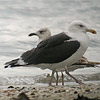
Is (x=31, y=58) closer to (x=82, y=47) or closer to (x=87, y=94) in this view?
(x=82, y=47)

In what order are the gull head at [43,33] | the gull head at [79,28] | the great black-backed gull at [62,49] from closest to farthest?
1. the great black-backed gull at [62,49]
2. the gull head at [79,28]
3. the gull head at [43,33]

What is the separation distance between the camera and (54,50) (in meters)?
8.58

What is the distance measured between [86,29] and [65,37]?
2.02ft

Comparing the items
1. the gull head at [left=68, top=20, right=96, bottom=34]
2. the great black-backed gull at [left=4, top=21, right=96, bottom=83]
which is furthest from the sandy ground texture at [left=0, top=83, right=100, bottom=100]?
the gull head at [left=68, top=20, right=96, bottom=34]

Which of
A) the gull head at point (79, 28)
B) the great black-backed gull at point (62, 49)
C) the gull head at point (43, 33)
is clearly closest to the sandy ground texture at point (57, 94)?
the great black-backed gull at point (62, 49)

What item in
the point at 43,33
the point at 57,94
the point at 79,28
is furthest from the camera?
the point at 43,33

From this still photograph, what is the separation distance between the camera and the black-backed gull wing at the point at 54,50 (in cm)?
841

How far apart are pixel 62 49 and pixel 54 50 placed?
0.20 m

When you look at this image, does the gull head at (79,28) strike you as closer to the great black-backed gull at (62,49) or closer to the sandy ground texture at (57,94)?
the great black-backed gull at (62,49)

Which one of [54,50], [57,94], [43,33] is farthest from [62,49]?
[57,94]

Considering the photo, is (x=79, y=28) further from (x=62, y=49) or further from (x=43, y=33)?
(x=43, y=33)

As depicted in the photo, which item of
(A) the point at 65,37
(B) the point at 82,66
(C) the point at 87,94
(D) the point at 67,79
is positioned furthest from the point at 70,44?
(D) the point at 67,79

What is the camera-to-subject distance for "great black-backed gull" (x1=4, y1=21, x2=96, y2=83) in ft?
27.3

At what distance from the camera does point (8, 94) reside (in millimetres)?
6949
